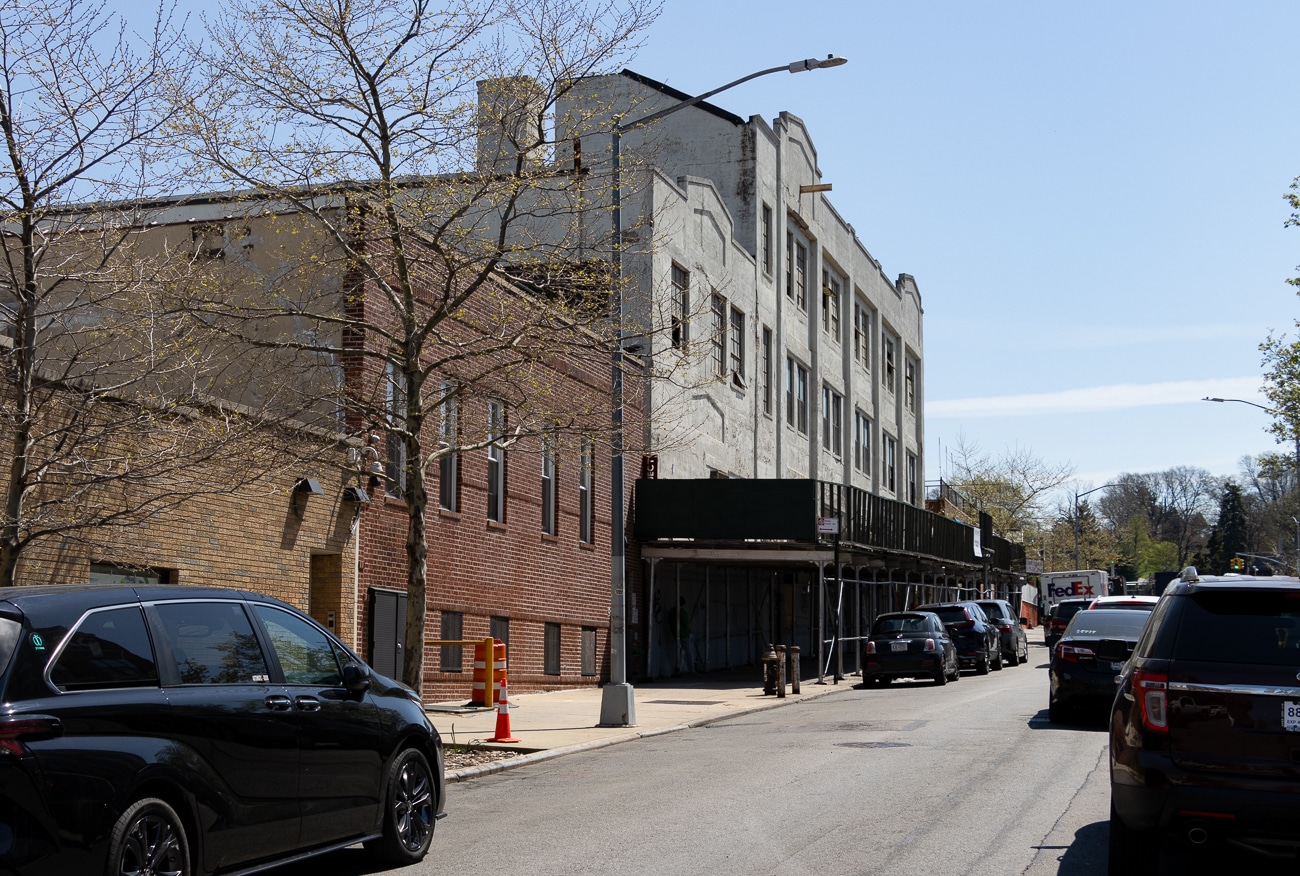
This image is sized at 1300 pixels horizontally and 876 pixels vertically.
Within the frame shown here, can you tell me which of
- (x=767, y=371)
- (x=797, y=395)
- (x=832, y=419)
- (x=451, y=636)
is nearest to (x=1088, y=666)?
(x=451, y=636)

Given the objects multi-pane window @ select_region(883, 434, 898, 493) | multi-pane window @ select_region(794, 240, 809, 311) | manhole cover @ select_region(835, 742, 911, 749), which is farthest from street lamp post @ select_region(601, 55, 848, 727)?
multi-pane window @ select_region(883, 434, 898, 493)

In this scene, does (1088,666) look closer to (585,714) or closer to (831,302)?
(585,714)

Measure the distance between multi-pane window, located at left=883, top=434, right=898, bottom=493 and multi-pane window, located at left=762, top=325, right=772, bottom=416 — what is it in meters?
14.7

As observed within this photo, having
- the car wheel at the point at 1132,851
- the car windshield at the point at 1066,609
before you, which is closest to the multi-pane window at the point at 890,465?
the car windshield at the point at 1066,609

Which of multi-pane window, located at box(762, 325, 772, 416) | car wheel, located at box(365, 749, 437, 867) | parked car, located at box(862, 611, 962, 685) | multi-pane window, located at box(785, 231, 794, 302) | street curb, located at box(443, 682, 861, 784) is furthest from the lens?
multi-pane window, located at box(785, 231, 794, 302)

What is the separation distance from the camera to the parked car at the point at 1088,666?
54.4ft

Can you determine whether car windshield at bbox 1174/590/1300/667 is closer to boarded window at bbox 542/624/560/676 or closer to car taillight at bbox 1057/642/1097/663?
car taillight at bbox 1057/642/1097/663

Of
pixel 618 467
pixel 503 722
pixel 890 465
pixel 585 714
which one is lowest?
pixel 585 714

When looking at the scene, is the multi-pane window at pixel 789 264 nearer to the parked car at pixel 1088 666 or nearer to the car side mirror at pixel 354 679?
the parked car at pixel 1088 666

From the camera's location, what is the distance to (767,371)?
35844mm

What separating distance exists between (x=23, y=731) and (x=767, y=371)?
30751 millimetres

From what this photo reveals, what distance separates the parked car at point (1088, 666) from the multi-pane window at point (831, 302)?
80.4 feet

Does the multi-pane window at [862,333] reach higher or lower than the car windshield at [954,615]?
higher

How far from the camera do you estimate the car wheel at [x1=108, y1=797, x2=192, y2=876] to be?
6008 millimetres
